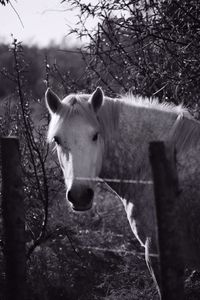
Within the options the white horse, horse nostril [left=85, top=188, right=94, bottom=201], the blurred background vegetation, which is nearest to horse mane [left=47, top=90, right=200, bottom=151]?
the white horse

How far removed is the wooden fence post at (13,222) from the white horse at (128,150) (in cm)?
53

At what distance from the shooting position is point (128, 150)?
4309mm

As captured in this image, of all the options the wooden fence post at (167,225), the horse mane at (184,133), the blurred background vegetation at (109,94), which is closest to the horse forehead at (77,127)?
the horse mane at (184,133)

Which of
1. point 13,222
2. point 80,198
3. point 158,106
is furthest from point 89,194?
point 158,106

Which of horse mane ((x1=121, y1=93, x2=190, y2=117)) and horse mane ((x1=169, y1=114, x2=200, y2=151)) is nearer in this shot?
horse mane ((x1=169, y1=114, x2=200, y2=151))

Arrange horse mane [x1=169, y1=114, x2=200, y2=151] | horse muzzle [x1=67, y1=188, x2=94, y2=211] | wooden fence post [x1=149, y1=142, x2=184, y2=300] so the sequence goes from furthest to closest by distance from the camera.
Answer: horse mane [x1=169, y1=114, x2=200, y2=151]
horse muzzle [x1=67, y1=188, x2=94, y2=211]
wooden fence post [x1=149, y1=142, x2=184, y2=300]

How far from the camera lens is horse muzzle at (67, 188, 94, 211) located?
388 cm

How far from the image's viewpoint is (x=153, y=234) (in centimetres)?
412

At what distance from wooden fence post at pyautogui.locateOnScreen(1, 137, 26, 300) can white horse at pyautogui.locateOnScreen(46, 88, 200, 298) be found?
0.53m

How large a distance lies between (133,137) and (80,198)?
2.37 ft

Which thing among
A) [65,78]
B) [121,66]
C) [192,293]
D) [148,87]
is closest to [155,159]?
[192,293]

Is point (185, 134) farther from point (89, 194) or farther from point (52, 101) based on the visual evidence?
point (52, 101)

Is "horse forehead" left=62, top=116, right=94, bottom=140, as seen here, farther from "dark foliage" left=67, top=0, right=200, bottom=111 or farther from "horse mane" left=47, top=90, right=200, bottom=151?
"dark foliage" left=67, top=0, right=200, bottom=111

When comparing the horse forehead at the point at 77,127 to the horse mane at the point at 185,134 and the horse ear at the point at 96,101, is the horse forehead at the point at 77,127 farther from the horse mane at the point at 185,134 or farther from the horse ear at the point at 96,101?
the horse mane at the point at 185,134
